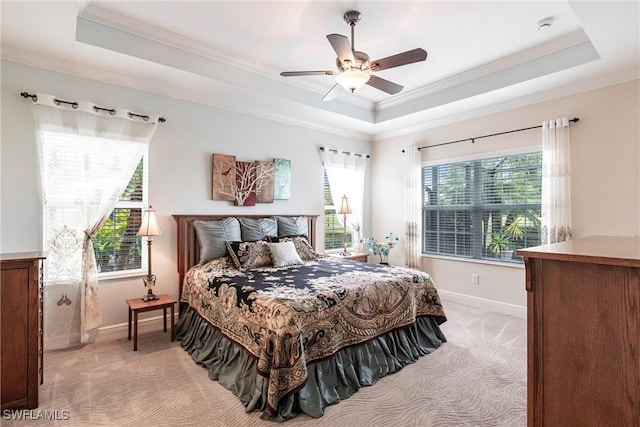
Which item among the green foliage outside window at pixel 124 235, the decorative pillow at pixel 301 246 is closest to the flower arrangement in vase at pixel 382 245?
the decorative pillow at pixel 301 246

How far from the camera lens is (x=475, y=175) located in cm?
442

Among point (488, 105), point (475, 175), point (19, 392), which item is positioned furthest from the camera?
point (475, 175)

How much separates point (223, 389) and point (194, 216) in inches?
77.5

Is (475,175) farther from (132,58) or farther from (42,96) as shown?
(42,96)

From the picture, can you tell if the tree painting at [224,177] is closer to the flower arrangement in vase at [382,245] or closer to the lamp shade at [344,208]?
the lamp shade at [344,208]

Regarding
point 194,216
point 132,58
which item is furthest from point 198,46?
point 194,216

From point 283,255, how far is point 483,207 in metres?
2.79

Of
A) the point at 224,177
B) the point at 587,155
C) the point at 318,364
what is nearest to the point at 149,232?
the point at 224,177

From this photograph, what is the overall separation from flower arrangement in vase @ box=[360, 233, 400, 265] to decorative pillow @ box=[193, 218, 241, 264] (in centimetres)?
235

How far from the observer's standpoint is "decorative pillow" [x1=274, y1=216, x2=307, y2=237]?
13.8 feet

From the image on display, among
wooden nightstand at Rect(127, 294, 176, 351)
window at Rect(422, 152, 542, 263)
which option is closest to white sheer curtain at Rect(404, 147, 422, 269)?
window at Rect(422, 152, 542, 263)

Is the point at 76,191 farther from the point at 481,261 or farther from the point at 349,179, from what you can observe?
the point at 481,261

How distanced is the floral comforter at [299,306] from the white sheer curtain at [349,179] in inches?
74.5

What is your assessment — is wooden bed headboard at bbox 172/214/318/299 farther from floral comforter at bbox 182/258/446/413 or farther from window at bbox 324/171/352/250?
window at bbox 324/171/352/250
